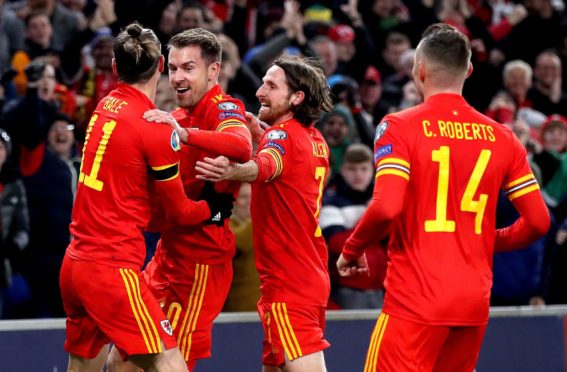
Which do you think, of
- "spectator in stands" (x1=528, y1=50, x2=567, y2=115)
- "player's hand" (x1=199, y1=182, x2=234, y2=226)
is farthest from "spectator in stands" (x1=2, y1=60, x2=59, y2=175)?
"spectator in stands" (x1=528, y1=50, x2=567, y2=115)

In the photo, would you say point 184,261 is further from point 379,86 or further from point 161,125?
point 379,86

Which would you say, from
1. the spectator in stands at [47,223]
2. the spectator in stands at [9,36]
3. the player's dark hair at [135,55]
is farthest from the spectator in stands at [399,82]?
the player's dark hair at [135,55]

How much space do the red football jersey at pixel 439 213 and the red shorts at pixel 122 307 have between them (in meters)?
1.28

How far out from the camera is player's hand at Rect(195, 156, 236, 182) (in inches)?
238

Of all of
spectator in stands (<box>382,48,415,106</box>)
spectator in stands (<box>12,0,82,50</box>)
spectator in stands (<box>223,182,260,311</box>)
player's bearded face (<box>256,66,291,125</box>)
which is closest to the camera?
player's bearded face (<box>256,66,291,125</box>)

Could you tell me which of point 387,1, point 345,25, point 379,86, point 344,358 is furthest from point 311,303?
point 387,1

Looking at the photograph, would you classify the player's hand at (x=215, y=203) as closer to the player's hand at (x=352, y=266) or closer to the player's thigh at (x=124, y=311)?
the player's thigh at (x=124, y=311)

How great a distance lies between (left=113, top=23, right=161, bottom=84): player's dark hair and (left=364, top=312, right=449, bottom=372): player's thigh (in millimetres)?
1891

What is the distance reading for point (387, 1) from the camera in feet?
45.8

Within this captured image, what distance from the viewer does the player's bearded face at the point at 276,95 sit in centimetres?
672

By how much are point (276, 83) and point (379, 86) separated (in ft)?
18.3

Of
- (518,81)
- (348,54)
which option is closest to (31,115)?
(348,54)

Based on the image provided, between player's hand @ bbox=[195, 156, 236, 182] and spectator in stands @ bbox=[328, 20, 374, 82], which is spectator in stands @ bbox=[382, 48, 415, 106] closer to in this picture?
spectator in stands @ bbox=[328, 20, 374, 82]

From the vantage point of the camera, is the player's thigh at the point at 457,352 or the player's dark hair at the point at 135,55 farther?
the player's dark hair at the point at 135,55
